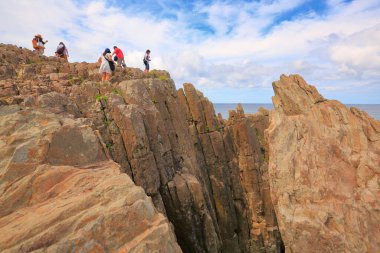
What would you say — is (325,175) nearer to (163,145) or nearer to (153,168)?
(153,168)

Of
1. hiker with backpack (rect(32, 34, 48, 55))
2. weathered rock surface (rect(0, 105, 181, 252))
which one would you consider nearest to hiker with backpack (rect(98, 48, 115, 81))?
hiker with backpack (rect(32, 34, 48, 55))

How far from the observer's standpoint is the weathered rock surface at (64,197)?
32.6 ft

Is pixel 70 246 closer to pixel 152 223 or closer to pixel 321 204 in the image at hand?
pixel 152 223

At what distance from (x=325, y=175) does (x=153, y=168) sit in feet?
41.0

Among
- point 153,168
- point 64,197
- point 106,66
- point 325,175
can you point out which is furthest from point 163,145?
point 64,197

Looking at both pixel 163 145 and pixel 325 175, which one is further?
pixel 163 145

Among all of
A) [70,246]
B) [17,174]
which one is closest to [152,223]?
[70,246]

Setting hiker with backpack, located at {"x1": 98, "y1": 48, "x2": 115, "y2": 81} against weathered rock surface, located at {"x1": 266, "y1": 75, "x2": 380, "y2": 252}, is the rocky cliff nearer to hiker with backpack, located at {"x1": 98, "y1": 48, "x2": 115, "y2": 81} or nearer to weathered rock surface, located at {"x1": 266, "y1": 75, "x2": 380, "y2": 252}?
weathered rock surface, located at {"x1": 266, "y1": 75, "x2": 380, "y2": 252}

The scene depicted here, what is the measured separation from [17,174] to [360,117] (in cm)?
2045

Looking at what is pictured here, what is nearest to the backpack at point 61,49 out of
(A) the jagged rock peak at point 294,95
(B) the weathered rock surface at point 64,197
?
(B) the weathered rock surface at point 64,197

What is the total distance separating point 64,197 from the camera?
37.3 ft

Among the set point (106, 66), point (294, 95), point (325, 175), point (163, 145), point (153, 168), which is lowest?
point (325, 175)

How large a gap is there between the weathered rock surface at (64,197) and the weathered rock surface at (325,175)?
10.0 metres

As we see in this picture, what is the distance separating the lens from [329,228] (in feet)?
56.7
